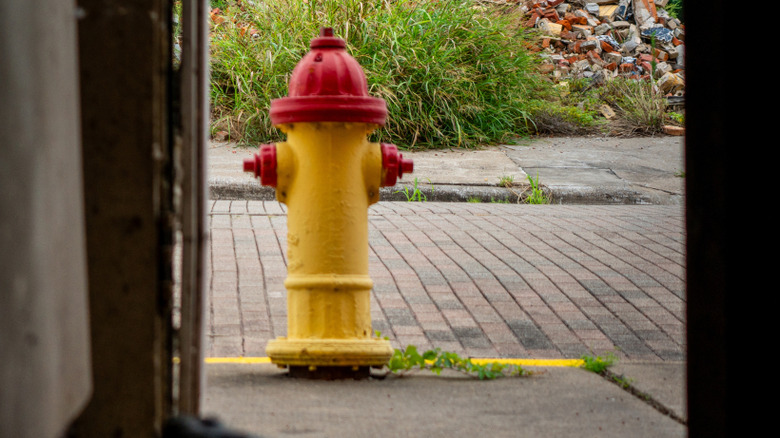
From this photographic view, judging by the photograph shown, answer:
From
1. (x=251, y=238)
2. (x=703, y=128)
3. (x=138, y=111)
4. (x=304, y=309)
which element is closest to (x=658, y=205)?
(x=251, y=238)

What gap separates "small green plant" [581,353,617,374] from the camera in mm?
3129

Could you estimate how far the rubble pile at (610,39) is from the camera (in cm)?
1344

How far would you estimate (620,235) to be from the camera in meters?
5.59

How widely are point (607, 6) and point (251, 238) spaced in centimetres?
1290

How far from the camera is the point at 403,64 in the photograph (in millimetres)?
9680

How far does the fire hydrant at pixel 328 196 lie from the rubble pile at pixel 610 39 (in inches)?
406

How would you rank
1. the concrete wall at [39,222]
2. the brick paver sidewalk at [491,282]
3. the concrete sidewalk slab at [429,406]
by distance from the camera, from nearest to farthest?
the concrete wall at [39,222]
the concrete sidewalk slab at [429,406]
the brick paver sidewalk at [491,282]

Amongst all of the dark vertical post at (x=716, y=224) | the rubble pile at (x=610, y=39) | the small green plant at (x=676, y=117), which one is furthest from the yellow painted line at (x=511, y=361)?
the rubble pile at (x=610, y=39)

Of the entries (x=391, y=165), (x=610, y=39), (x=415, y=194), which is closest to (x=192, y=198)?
(x=391, y=165)

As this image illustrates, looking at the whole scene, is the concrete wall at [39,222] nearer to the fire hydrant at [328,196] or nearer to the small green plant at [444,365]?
the fire hydrant at [328,196]

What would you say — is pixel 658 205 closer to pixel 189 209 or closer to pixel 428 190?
pixel 428 190

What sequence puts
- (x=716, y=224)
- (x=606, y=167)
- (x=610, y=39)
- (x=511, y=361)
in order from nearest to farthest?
(x=716, y=224) < (x=511, y=361) < (x=606, y=167) < (x=610, y=39)

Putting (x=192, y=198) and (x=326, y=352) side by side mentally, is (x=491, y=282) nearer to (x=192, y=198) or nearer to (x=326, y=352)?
(x=326, y=352)

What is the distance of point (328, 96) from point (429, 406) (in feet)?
3.56
